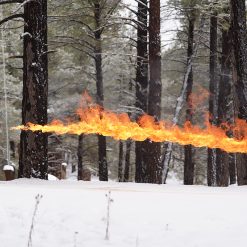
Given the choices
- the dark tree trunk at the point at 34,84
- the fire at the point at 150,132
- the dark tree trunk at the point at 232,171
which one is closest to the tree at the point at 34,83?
the dark tree trunk at the point at 34,84

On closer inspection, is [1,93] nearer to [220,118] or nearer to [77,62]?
[77,62]

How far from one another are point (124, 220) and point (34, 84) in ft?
17.0

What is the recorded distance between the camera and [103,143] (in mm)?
21859

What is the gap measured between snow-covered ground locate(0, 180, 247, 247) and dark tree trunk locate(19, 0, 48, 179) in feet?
11.2

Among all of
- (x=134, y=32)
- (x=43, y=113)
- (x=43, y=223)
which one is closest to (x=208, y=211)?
(x=43, y=223)

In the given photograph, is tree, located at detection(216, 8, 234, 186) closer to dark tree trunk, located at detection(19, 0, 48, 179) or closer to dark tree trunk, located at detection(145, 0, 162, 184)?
dark tree trunk, located at detection(145, 0, 162, 184)

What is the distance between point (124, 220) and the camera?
661cm

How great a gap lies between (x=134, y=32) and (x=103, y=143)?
11992mm

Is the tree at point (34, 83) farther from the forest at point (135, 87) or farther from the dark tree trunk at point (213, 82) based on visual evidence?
the dark tree trunk at point (213, 82)

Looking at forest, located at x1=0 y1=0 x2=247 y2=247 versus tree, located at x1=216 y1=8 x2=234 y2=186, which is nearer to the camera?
forest, located at x1=0 y1=0 x2=247 y2=247

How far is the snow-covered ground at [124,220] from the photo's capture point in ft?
20.0

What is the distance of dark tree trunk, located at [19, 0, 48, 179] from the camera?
1080 cm

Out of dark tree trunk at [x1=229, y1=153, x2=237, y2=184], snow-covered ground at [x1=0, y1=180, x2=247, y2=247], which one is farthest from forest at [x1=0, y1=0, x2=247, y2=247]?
dark tree trunk at [x1=229, y1=153, x2=237, y2=184]

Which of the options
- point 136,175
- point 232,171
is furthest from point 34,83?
point 232,171
